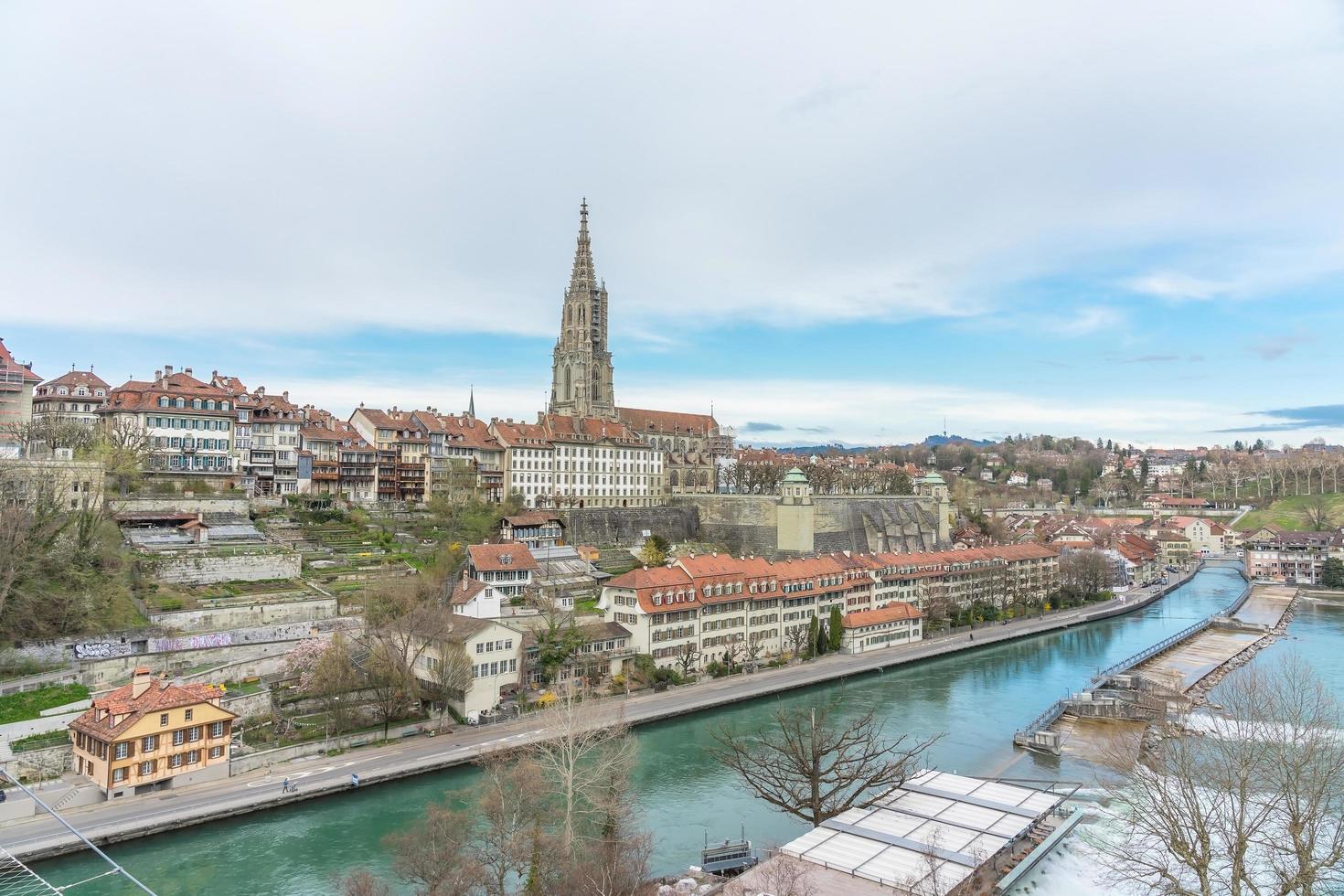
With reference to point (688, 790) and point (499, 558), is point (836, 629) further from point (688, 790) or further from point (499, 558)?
point (688, 790)

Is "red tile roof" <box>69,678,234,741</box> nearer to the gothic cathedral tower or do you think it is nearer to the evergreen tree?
the evergreen tree

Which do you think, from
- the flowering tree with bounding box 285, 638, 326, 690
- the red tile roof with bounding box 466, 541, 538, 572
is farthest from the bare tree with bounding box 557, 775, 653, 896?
the red tile roof with bounding box 466, 541, 538, 572

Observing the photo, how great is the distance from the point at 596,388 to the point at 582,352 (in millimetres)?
3701

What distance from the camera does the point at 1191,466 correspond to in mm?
134125

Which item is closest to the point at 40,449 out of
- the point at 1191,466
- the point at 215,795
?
the point at 215,795

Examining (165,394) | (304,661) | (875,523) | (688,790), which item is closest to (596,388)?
(875,523)

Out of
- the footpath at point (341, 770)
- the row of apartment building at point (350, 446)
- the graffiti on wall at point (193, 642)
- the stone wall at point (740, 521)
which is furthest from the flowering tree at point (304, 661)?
the stone wall at point (740, 521)

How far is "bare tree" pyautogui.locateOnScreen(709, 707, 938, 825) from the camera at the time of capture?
20.8 m

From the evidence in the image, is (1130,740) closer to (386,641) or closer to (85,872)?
(386,641)

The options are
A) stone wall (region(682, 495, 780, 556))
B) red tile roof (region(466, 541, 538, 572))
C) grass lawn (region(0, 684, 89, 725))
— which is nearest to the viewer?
grass lawn (region(0, 684, 89, 725))

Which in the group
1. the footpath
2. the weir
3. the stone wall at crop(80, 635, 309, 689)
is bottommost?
the weir

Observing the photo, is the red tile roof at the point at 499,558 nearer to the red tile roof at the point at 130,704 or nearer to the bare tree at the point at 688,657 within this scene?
the bare tree at the point at 688,657

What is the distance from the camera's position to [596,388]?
7762 centimetres

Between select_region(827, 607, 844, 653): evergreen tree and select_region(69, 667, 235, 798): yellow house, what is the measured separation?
26.7m
